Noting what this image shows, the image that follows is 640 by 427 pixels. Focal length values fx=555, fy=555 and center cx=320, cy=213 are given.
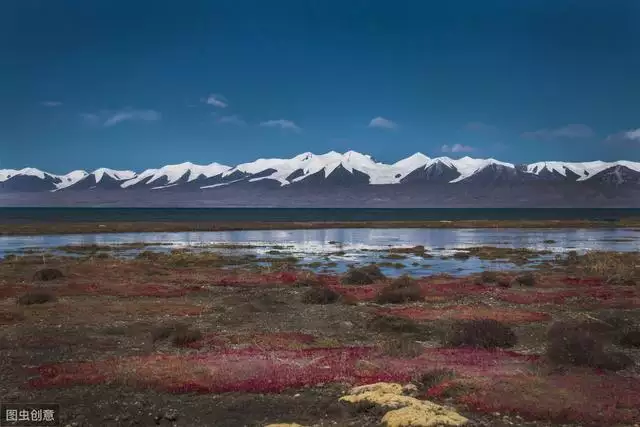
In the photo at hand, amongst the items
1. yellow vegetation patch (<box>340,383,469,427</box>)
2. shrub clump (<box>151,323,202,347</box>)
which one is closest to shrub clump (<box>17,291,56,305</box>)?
shrub clump (<box>151,323,202,347</box>)

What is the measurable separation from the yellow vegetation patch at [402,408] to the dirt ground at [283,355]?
50cm

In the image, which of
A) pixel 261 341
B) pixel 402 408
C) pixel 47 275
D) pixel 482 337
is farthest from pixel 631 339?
pixel 47 275

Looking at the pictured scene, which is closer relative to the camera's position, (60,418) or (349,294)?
(60,418)

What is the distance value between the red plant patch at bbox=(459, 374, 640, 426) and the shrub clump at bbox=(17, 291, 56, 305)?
26.1 meters

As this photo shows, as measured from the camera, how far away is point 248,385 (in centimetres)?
1577

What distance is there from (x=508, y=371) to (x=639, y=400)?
373 centimetres

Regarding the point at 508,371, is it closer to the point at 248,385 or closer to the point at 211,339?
the point at 248,385

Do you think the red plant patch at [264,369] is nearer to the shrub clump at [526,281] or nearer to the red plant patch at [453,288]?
the red plant patch at [453,288]

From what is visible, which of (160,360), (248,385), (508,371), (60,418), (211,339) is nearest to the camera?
(60,418)

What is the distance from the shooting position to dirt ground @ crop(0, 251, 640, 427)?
13.8 meters

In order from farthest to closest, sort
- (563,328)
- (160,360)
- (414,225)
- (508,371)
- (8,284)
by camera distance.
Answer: (414,225) < (8,284) < (563,328) < (160,360) < (508,371)

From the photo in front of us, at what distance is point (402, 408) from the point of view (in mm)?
12961

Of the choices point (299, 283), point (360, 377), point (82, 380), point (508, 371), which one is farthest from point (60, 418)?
point (299, 283)

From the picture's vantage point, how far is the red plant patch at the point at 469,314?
1061 inches
